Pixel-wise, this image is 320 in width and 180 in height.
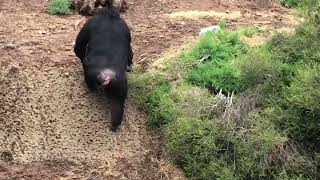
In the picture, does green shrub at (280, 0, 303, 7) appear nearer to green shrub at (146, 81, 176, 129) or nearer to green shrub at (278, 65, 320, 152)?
green shrub at (146, 81, 176, 129)

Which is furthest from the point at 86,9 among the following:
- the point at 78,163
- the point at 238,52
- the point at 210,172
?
the point at 210,172

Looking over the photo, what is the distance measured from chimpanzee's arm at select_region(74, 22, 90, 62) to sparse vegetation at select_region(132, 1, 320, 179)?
0.74 metres

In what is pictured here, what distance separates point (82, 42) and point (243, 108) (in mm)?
2049

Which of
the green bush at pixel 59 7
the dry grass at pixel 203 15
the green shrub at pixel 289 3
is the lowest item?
the dry grass at pixel 203 15

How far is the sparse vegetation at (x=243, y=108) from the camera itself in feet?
21.4

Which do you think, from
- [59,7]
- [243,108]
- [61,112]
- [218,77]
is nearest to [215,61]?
[218,77]

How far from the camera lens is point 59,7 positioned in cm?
920

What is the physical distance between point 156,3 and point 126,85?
9.86 feet

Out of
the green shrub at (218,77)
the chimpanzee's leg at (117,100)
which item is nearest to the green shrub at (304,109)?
the green shrub at (218,77)

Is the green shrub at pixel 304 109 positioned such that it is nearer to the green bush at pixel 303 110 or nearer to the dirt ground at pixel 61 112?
the green bush at pixel 303 110

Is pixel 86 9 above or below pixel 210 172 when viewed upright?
above

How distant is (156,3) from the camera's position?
9.87 m

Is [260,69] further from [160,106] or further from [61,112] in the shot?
[61,112]

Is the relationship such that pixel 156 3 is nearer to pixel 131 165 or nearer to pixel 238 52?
pixel 238 52
